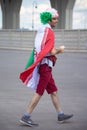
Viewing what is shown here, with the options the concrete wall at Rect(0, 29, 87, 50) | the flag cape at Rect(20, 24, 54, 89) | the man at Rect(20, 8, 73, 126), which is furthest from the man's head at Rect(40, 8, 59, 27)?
the concrete wall at Rect(0, 29, 87, 50)

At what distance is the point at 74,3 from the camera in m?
54.9

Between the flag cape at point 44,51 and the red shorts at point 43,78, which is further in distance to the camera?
the red shorts at point 43,78

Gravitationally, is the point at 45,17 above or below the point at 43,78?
above

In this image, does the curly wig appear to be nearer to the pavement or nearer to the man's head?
the man's head

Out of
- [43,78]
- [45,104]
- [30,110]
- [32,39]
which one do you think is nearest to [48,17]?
[43,78]

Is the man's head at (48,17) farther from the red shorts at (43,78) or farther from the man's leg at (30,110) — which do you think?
the man's leg at (30,110)

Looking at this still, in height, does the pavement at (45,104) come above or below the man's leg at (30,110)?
below

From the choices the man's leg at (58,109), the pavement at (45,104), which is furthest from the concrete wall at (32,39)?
the man's leg at (58,109)

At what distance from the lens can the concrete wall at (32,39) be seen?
37344 mm

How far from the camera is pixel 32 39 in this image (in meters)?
42.1

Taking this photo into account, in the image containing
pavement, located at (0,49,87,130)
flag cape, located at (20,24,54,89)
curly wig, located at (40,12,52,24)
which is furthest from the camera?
pavement, located at (0,49,87,130)

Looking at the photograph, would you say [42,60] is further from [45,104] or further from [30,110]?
[45,104]

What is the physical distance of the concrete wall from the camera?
→ 37.3m

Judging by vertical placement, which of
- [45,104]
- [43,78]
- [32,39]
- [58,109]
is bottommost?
[32,39]
